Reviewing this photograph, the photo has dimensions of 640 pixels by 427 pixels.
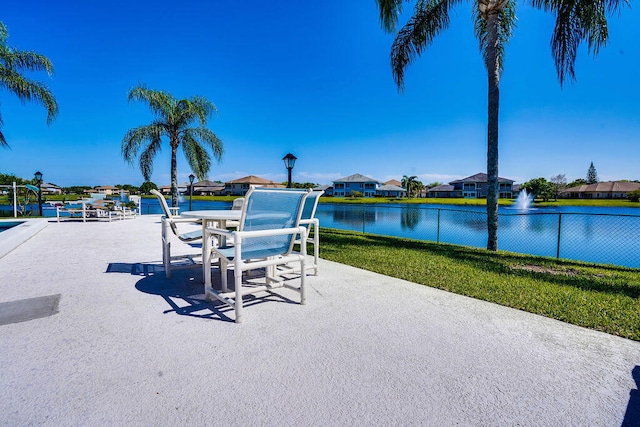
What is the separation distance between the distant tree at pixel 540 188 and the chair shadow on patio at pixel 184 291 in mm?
63595

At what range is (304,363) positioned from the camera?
1.95m

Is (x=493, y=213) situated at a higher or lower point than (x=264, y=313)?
higher

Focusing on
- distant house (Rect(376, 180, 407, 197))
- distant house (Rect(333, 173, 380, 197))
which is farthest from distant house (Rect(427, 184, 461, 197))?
distant house (Rect(333, 173, 380, 197))

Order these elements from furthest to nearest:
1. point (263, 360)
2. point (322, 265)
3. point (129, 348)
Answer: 1. point (322, 265)
2. point (129, 348)
3. point (263, 360)

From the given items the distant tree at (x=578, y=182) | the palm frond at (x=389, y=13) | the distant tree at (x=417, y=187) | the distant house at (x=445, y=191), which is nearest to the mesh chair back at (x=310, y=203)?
the palm frond at (x=389, y=13)

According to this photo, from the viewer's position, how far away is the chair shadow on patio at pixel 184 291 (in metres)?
2.86

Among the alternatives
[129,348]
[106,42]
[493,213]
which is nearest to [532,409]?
[129,348]

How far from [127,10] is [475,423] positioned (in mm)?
17537

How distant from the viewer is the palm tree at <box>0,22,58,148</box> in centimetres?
1109

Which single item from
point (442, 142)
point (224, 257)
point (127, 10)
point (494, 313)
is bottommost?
point (494, 313)

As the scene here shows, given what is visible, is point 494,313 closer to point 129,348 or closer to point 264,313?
point 264,313

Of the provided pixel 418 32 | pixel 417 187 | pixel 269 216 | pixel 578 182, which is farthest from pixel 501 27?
pixel 578 182

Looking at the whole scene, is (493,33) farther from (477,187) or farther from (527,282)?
→ (477,187)

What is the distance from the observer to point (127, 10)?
13.0 m
